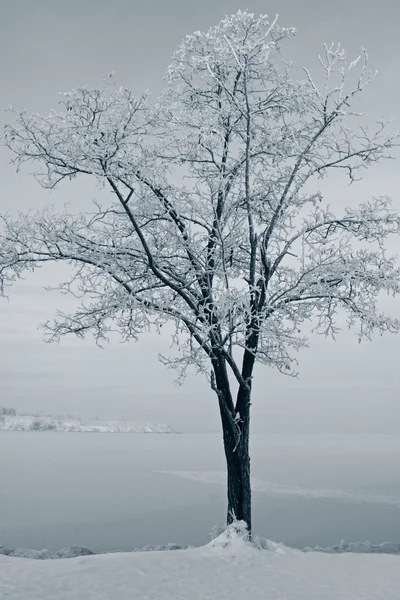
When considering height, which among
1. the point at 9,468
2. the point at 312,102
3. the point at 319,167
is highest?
the point at 312,102

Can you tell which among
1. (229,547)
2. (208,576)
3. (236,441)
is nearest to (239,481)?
(236,441)

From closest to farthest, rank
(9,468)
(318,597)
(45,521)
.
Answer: (318,597) < (45,521) < (9,468)

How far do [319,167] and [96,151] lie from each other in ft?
16.2

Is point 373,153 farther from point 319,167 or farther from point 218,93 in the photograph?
point 218,93

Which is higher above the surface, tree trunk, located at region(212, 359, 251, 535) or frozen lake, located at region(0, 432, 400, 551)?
tree trunk, located at region(212, 359, 251, 535)

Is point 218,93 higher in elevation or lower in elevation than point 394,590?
higher

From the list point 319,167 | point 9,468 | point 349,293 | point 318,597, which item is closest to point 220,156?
point 319,167

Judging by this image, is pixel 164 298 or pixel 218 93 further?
pixel 218 93

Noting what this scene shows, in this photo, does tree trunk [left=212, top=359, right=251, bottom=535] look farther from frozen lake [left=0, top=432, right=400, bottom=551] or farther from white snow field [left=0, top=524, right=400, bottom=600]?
frozen lake [left=0, top=432, right=400, bottom=551]

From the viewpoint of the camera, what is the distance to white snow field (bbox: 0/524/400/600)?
7223 millimetres

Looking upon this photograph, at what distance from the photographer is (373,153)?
38.1 feet

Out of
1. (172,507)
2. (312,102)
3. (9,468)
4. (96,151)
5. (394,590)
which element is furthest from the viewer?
(9,468)

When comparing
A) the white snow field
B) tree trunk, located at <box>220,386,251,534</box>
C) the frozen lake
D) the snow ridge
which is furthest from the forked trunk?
the frozen lake

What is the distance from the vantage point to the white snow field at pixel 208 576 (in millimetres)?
7223
